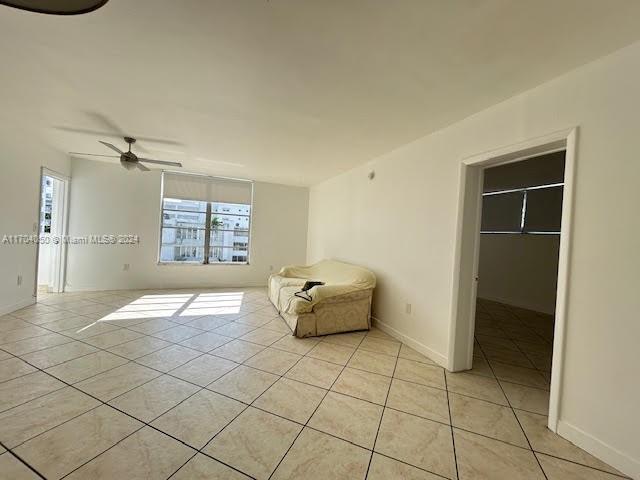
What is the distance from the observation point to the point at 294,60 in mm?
1828

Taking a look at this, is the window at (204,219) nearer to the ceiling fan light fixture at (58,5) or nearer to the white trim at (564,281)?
the ceiling fan light fixture at (58,5)

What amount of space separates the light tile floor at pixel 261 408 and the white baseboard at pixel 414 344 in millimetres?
82

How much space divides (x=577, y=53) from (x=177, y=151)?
4.49 meters

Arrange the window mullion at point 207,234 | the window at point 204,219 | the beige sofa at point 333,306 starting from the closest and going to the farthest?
the beige sofa at point 333,306 → the window at point 204,219 → the window mullion at point 207,234

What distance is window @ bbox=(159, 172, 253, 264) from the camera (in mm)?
5681

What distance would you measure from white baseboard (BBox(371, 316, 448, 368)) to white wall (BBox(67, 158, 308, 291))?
3.40 m

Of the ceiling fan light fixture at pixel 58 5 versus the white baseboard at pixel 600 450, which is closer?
the ceiling fan light fixture at pixel 58 5

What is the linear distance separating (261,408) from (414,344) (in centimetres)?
192

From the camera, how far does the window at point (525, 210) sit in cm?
487

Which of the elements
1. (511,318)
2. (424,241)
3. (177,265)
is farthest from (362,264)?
(177,265)

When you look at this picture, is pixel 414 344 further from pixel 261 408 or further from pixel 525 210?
pixel 525 210

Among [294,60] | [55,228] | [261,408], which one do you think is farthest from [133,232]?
[294,60]

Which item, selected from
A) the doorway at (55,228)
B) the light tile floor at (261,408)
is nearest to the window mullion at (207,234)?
the doorway at (55,228)

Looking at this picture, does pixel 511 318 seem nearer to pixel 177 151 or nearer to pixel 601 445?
pixel 601 445
